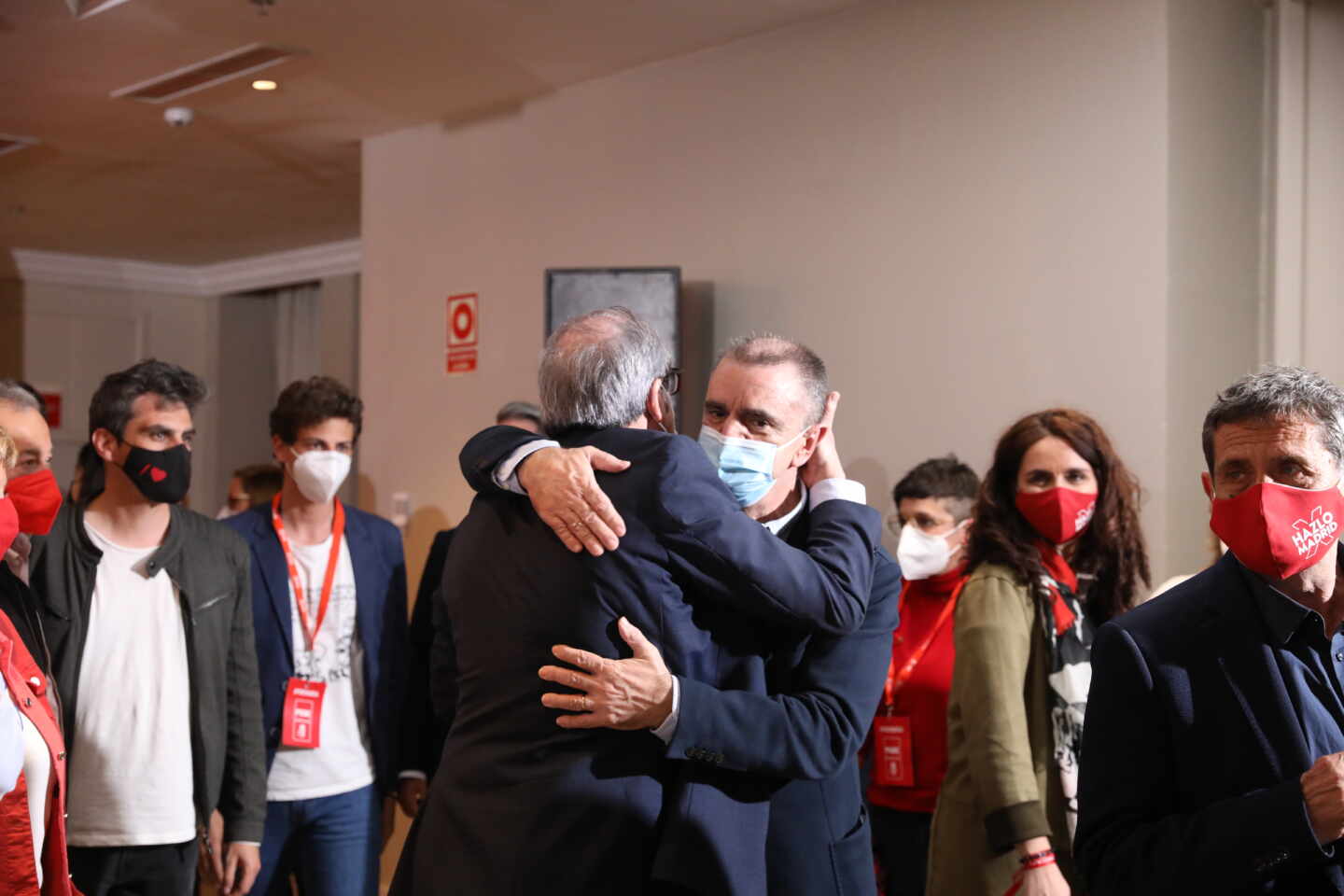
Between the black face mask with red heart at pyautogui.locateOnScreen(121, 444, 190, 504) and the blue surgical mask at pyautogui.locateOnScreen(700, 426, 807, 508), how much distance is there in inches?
56.0

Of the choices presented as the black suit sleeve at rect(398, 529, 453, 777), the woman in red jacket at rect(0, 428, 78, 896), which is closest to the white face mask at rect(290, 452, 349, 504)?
the black suit sleeve at rect(398, 529, 453, 777)

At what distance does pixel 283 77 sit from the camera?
5.16m

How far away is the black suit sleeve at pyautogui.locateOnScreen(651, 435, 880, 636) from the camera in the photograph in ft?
5.32

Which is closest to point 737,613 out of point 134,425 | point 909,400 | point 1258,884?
point 1258,884

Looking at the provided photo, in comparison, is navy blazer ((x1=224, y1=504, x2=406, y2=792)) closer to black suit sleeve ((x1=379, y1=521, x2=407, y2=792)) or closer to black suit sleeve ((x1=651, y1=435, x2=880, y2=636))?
black suit sleeve ((x1=379, y1=521, x2=407, y2=792))

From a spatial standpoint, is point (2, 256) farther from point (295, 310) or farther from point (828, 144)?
point (828, 144)

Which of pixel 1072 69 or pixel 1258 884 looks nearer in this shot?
pixel 1258 884

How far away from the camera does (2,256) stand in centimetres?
894

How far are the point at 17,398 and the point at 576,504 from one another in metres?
1.62

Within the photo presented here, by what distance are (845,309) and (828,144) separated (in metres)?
0.58

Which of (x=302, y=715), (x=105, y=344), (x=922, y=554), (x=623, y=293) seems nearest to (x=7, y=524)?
(x=302, y=715)

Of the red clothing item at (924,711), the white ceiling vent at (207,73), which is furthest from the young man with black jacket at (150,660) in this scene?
the white ceiling vent at (207,73)

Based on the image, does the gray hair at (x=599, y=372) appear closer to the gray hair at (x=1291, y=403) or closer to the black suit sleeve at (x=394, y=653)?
the gray hair at (x=1291, y=403)

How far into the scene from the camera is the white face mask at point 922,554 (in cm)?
319
